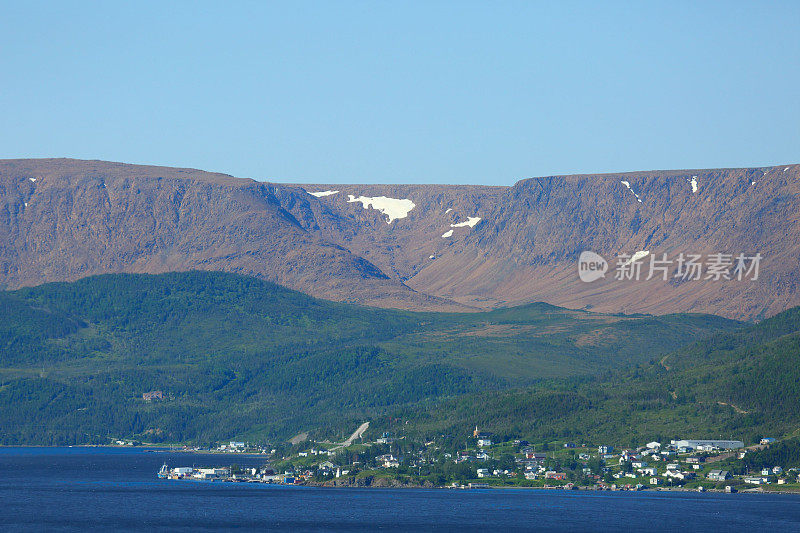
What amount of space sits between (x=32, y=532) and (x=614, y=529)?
78425mm

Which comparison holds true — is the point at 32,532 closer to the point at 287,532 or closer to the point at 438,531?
the point at 287,532

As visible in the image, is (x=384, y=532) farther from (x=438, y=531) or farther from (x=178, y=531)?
(x=178, y=531)

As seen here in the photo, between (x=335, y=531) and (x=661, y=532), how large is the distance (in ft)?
144

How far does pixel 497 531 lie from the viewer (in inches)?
7840

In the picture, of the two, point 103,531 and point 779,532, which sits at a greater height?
point 779,532

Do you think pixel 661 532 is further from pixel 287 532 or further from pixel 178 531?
pixel 178 531

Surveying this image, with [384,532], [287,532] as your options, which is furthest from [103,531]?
[384,532]

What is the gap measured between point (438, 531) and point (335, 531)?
14011mm

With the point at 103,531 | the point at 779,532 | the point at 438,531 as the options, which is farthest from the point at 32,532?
the point at 779,532

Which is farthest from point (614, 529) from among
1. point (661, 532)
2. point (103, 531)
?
point (103, 531)

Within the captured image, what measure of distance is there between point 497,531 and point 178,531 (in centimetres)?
4327

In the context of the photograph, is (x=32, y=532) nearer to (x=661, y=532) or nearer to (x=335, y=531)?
(x=335, y=531)

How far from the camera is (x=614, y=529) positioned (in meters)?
200

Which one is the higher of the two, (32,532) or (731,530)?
(731,530)
